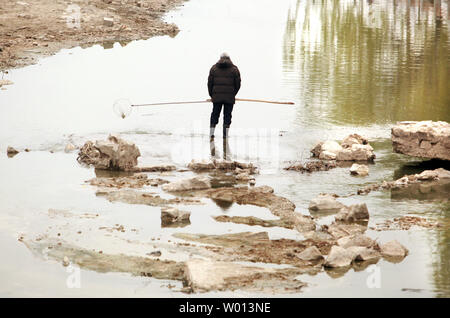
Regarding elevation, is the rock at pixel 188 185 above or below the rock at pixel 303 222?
above

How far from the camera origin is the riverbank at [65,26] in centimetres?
2950

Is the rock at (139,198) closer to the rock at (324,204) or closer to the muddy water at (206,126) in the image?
the muddy water at (206,126)

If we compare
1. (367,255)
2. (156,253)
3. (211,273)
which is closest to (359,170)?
(367,255)

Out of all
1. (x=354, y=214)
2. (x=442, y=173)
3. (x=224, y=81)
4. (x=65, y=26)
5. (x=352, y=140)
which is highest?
(x=65, y=26)

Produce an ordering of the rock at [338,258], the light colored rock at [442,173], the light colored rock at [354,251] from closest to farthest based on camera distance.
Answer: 1. the rock at [338,258]
2. the light colored rock at [354,251]
3. the light colored rock at [442,173]

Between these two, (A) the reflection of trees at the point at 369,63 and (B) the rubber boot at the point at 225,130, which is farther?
(A) the reflection of trees at the point at 369,63

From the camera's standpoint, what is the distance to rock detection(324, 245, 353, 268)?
37.5 ft

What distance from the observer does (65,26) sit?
34312 mm

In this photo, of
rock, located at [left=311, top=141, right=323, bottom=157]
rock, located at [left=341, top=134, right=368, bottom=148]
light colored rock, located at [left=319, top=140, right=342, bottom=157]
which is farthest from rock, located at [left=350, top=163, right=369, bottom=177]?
rock, located at [left=341, top=134, right=368, bottom=148]

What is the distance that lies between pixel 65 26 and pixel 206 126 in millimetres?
16334

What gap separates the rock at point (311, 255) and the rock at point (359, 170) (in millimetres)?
4535

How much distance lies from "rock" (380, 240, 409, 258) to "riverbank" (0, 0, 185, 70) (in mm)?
16753

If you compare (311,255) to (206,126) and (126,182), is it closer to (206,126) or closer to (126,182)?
(126,182)

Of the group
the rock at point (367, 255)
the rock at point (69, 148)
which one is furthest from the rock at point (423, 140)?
the rock at point (69, 148)
